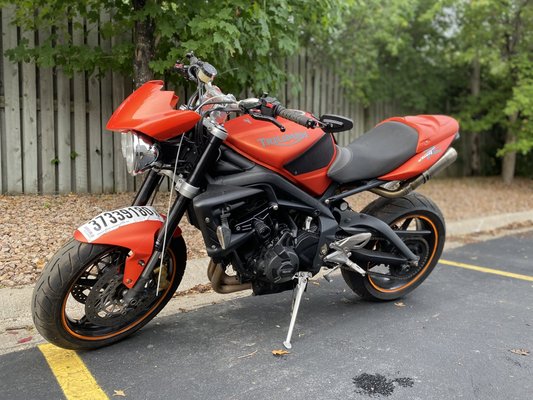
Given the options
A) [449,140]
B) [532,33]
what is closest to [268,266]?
[449,140]

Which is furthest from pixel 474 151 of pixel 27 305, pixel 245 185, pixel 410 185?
pixel 27 305

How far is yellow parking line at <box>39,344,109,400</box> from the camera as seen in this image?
2705 mm

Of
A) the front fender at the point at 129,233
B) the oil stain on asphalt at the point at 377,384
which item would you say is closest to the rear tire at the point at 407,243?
the oil stain on asphalt at the point at 377,384

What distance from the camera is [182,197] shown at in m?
3.07

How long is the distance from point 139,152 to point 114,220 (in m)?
0.45

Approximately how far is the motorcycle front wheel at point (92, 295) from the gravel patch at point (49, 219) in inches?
51.6

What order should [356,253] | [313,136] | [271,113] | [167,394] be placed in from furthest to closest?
1. [356,253]
2. [313,136]
3. [271,113]
4. [167,394]

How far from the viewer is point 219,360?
3113mm

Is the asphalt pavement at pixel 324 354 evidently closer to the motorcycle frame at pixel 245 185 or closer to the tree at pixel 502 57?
the motorcycle frame at pixel 245 185

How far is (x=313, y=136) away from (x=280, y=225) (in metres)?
0.61

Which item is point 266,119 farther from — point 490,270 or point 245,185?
point 490,270

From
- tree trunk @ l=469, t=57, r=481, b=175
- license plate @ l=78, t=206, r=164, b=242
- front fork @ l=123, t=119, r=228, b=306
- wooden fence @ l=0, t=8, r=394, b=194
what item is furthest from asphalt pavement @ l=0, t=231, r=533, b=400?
tree trunk @ l=469, t=57, r=481, b=175

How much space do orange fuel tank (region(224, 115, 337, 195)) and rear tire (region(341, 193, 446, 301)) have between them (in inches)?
27.1

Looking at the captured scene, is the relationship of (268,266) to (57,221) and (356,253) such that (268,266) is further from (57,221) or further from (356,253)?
(57,221)
